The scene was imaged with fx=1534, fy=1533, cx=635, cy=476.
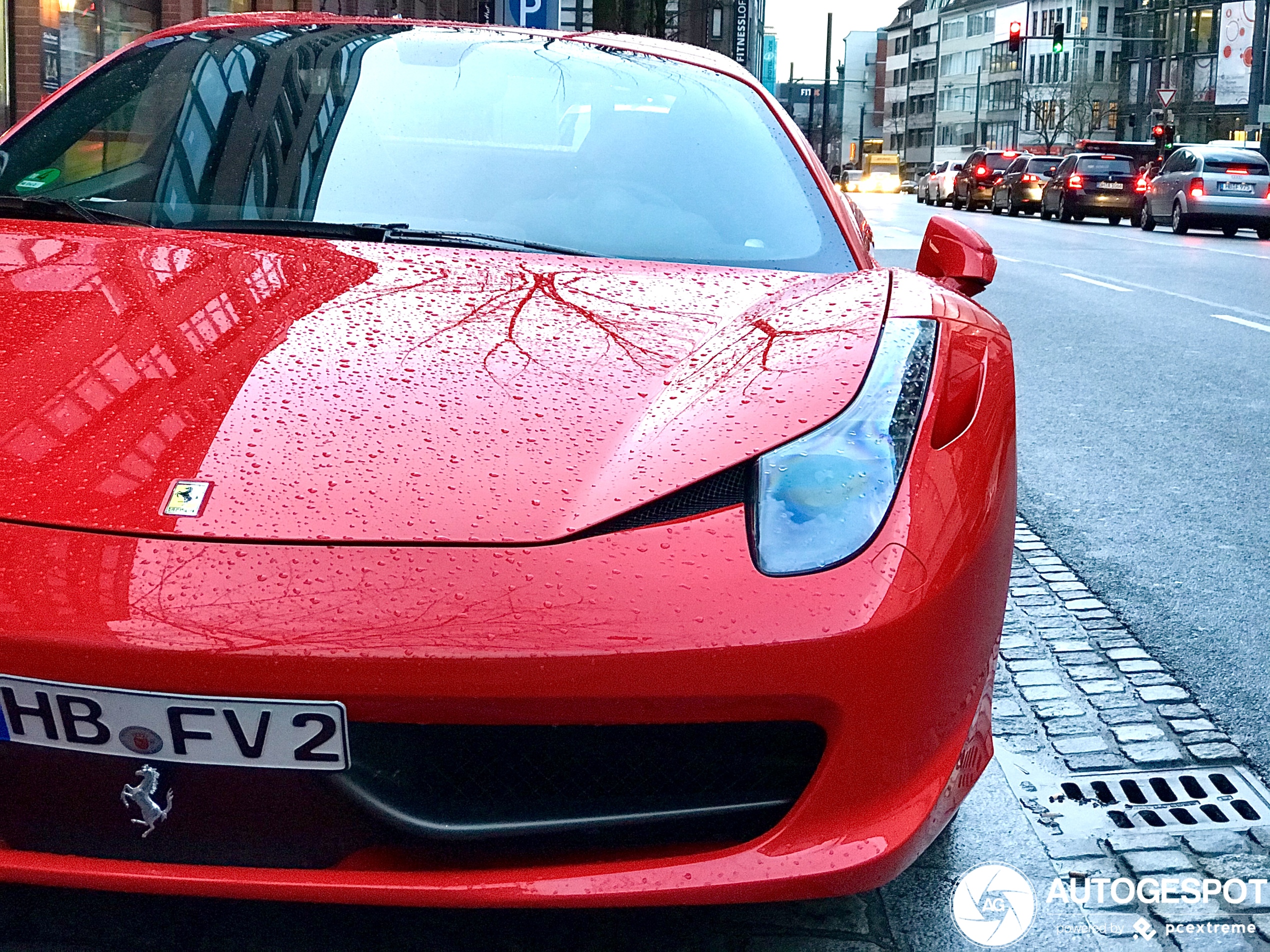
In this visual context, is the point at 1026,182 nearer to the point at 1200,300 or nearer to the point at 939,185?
the point at 939,185

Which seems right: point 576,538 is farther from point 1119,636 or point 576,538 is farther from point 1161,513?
point 1161,513

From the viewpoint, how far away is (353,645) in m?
1.58

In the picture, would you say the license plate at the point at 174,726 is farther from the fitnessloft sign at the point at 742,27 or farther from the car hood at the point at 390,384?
the fitnessloft sign at the point at 742,27

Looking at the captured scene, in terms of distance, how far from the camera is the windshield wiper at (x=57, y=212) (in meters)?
2.72

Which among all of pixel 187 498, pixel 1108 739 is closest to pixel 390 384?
pixel 187 498

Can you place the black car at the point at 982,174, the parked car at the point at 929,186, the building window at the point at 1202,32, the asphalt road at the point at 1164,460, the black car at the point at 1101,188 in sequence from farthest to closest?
the building window at the point at 1202,32 < the parked car at the point at 929,186 < the black car at the point at 982,174 < the black car at the point at 1101,188 < the asphalt road at the point at 1164,460

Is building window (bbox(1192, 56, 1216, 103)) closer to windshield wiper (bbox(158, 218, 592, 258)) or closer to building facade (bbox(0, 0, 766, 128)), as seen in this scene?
building facade (bbox(0, 0, 766, 128))

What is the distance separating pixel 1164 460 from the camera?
5672 mm

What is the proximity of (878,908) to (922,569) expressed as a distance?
25.5 inches

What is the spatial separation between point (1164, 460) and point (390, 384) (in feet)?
14.2

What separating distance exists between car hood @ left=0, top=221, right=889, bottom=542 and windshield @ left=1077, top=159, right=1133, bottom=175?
32.2 metres

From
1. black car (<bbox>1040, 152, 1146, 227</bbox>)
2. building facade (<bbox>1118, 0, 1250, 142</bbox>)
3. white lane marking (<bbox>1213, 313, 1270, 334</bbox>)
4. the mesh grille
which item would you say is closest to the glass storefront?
white lane marking (<bbox>1213, 313, 1270, 334</bbox>)

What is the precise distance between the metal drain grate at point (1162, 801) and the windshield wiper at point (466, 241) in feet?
4.05

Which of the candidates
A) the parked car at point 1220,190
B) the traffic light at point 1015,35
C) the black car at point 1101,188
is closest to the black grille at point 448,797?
the parked car at point 1220,190
